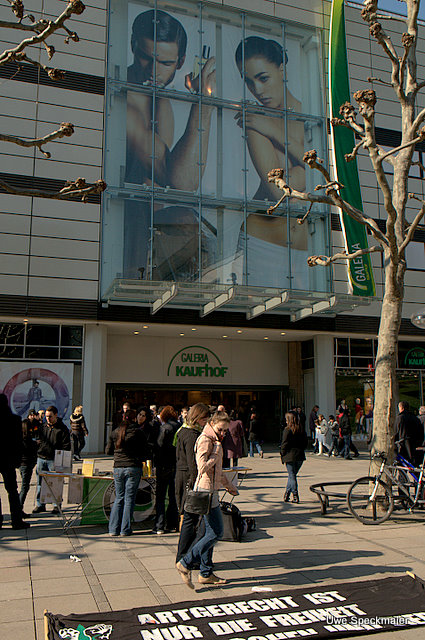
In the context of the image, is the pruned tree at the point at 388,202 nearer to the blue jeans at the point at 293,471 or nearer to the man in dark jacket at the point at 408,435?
the man in dark jacket at the point at 408,435

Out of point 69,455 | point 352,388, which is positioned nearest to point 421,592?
point 69,455

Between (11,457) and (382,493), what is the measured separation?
567 centimetres

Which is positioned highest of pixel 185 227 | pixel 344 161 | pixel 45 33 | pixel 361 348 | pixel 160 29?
pixel 160 29

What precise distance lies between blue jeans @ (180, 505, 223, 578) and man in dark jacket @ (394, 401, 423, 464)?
546cm

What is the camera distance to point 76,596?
17.3 ft

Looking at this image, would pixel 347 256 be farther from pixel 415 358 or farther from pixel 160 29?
pixel 415 358

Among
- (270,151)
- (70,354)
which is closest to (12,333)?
(70,354)

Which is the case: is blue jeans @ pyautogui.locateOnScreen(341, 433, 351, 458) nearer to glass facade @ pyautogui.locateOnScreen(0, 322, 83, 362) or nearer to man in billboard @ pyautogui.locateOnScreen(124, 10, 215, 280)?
man in billboard @ pyautogui.locateOnScreen(124, 10, 215, 280)

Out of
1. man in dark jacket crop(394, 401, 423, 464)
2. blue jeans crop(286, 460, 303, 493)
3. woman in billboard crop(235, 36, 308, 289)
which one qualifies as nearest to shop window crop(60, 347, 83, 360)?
woman in billboard crop(235, 36, 308, 289)

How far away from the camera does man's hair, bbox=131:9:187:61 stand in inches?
858

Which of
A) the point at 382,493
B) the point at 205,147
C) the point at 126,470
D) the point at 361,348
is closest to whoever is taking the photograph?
the point at 126,470

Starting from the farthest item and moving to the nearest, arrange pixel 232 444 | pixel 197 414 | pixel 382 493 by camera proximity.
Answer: pixel 232 444 → pixel 382 493 → pixel 197 414

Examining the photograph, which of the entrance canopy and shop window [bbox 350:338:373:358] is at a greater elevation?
the entrance canopy

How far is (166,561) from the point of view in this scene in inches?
256
